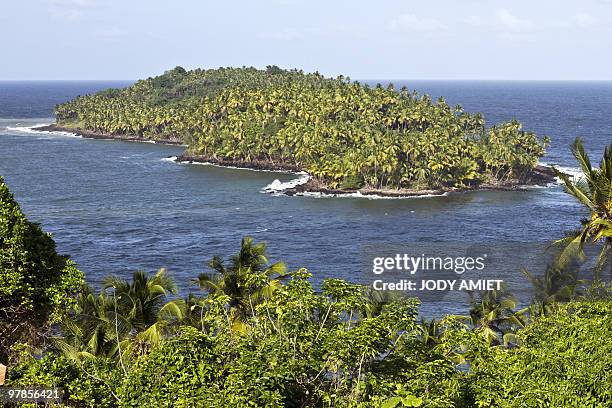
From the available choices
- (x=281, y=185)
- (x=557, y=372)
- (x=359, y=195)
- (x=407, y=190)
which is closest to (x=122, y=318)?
(x=557, y=372)

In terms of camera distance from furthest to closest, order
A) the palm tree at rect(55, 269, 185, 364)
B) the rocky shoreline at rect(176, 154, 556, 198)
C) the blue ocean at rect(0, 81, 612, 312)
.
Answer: the rocky shoreline at rect(176, 154, 556, 198) → the blue ocean at rect(0, 81, 612, 312) → the palm tree at rect(55, 269, 185, 364)

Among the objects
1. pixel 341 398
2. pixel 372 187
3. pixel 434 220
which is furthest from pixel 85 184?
pixel 341 398

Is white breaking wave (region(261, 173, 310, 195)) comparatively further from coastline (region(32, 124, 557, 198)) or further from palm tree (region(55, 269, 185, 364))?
palm tree (region(55, 269, 185, 364))

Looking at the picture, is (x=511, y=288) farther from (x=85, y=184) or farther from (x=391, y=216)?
(x=85, y=184)

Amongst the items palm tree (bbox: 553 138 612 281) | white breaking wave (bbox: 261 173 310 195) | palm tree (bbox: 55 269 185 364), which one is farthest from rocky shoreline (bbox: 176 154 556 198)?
palm tree (bbox: 553 138 612 281)

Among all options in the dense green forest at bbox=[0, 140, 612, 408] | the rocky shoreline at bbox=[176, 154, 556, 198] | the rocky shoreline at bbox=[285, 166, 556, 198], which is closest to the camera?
the dense green forest at bbox=[0, 140, 612, 408]

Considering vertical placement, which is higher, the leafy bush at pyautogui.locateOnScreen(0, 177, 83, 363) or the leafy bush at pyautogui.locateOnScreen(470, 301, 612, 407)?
the leafy bush at pyautogui.locateOnScreen(0, 177, 83, 363)

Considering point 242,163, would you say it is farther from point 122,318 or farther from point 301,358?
point 301,358

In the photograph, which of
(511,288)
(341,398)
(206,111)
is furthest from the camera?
(206,111)
